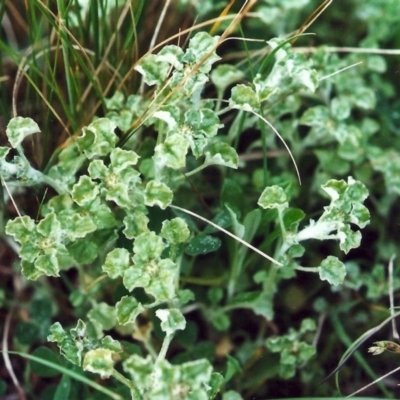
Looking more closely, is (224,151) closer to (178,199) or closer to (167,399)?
(178,199)

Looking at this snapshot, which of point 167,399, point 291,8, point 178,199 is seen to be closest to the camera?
point 167,399

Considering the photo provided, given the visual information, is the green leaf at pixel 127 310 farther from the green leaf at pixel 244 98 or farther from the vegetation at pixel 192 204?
the green leaf at pixel 244 98

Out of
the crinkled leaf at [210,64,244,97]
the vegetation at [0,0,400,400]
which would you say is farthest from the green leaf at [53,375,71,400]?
the crinkled leaf at [210,64,244,97]

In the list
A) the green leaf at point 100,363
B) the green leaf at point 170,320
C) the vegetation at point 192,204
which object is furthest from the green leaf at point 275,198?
the green leaf at point 100,363

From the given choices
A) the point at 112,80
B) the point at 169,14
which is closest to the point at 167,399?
the point at 112,80

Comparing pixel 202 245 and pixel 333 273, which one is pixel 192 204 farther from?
pixel 333 273

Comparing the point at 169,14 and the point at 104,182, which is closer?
the point at 104,182
